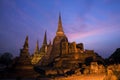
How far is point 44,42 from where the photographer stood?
234 ft

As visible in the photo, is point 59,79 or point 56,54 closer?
point 59,79

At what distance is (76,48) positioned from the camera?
50469mm

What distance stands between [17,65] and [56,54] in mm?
19681

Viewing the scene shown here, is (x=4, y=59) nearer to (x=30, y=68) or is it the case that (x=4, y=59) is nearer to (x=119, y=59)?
(x=30, y=68)

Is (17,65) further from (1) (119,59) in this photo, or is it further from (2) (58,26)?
(2) (58,26)

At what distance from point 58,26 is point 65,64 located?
65.0 ft

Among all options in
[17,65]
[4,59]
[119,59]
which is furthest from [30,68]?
[4,59]

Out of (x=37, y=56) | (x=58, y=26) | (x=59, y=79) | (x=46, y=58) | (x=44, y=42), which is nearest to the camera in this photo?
(x=59, y=79)

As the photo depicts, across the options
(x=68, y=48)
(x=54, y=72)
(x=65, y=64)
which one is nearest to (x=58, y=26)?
(x=68, y=48)

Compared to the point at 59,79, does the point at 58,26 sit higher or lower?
higher

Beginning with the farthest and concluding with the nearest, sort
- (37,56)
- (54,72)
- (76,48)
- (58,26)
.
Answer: (37,56), (58,26), (76,48), (54,72)

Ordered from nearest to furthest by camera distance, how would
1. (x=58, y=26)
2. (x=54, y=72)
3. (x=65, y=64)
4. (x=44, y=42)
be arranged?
1. (x=54, y=72)
2. (x=65, y=64)
3. (x=58, y=26)
4. (x=44, y=42)

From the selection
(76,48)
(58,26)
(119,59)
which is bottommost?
(119,59)

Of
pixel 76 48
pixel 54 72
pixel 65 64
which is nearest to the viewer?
pixel 54 72
